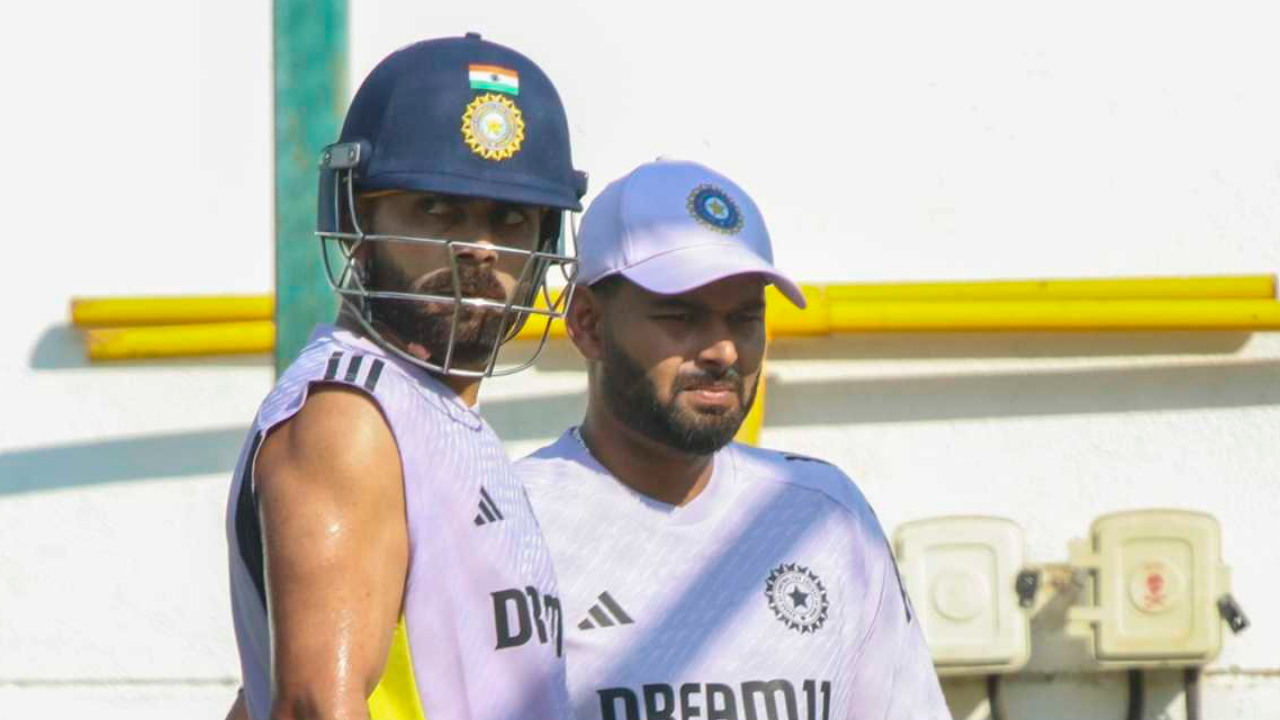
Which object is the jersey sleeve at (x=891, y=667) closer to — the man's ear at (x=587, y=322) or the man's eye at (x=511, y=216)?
the man's ear at (x=587, y=322)

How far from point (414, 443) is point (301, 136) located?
1.56 metres

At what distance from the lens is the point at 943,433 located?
507 cm

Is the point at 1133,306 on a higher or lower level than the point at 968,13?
lower

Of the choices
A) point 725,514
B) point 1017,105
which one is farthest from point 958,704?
point 725,514

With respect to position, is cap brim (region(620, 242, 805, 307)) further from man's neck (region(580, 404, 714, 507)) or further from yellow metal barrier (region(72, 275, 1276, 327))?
yellow metal barrier (region(72, 275, 1276, 327))

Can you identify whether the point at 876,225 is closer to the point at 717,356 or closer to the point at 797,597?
the point at 717,356

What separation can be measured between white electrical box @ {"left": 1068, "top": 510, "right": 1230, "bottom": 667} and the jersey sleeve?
5.09ft

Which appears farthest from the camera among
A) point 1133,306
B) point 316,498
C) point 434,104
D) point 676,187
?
point 1133,306

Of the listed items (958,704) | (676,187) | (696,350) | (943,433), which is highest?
(676,187)

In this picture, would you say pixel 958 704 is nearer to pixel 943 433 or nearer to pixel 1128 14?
pixel 943 433

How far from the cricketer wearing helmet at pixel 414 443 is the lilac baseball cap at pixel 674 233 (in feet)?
2.00

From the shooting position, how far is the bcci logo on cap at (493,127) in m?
2.58

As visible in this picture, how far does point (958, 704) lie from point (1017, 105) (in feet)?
4.20

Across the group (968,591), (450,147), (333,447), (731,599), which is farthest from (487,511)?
(968,591)
